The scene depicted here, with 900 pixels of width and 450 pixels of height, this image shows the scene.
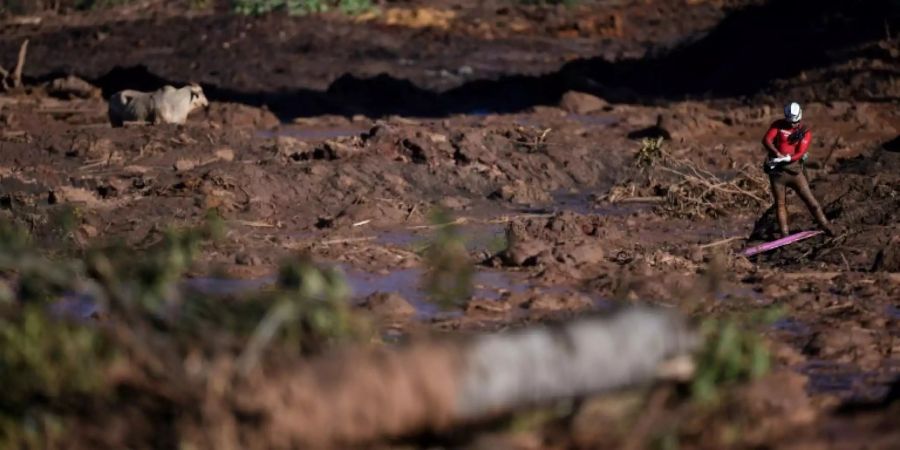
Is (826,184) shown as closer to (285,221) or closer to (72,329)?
(285,221)

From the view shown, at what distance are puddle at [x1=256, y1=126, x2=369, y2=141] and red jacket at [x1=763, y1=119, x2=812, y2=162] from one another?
7.75 metres

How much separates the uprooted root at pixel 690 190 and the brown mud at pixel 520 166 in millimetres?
50

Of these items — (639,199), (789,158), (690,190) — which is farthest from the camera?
(639,199)

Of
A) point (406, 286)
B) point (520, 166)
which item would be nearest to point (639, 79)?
point (520, 166)

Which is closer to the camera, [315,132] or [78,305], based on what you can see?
[78,305]

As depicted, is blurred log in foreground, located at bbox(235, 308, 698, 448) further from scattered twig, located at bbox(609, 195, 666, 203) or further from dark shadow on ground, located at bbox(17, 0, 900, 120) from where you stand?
dark shadow on ground, located at bbox(17, 0, 900, 120)

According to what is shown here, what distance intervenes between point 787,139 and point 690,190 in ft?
7.38

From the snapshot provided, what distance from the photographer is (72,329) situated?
6.36m

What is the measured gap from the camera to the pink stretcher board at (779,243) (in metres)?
13.4

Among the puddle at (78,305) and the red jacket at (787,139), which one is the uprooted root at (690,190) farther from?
the puddle at (78,305)

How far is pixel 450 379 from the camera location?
5.75 meters

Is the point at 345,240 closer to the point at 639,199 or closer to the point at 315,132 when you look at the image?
the point at 639,199

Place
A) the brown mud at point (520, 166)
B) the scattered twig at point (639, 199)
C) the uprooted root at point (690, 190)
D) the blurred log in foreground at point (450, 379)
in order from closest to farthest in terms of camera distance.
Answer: the blurred log in foreground at point (450, 379)
the brown mud at point (520, 166)
the uprooted root at point (690, 190)
the scattered twig at point (639, 199)

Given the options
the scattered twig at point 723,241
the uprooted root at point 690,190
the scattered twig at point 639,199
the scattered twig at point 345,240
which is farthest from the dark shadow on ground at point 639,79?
the scattered twig at point 345,240
